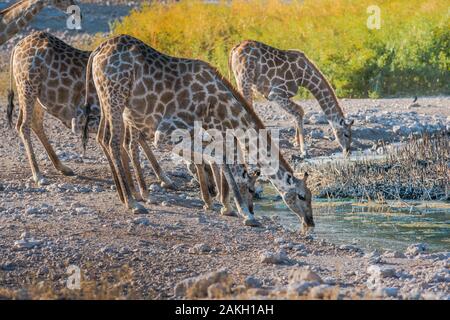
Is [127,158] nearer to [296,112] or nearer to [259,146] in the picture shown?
[259,146]

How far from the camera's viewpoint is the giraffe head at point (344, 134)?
54.0 feet

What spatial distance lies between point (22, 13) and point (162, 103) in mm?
3102

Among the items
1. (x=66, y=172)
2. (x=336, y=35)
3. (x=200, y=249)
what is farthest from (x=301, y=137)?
(x=200, y=249)

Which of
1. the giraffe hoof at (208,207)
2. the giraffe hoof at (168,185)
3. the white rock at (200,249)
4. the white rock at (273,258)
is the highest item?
the giraffe hoof at (168,185)

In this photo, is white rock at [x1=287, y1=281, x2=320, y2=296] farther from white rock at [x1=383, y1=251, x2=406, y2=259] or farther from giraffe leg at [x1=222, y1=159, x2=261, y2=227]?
giraffe leg at [x1=222, y1=159, x2=261, y2=227]

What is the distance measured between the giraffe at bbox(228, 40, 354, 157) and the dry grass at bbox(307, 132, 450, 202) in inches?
75.9

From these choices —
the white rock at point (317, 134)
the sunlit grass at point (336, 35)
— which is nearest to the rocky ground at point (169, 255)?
the white rock at point (317, 134)

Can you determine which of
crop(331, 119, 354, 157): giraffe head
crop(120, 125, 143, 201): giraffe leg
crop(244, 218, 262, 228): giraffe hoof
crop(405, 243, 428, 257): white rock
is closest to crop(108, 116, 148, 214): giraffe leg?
crop(120, 125, 143, 201): giraffe leg

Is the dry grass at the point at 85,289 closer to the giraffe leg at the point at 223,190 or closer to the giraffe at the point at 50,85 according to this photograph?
the giraffe leg at the point at 223,190

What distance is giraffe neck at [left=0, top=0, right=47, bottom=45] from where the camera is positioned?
13922 mm

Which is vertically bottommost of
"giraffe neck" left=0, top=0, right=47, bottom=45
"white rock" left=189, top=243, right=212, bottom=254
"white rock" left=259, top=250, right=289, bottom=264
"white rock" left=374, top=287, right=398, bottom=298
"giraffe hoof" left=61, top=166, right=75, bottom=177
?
"white rock" left=374, top=287, right=398, bottom=298

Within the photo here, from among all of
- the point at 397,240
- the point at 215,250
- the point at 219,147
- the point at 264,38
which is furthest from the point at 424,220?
the point at 264,38

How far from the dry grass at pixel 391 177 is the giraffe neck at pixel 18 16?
413 centimetres

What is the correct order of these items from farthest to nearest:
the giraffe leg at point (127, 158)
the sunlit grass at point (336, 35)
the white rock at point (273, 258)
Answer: the sunlit grass at point (336, 35) < the giraffe leg at point (127, 158) < the white rock at point (273, 258)
